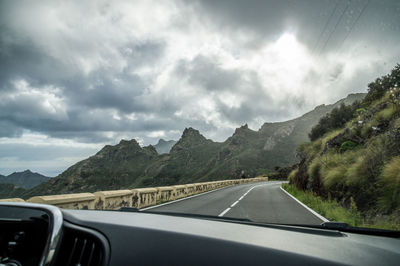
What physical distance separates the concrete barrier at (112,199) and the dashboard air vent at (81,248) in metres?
7.55

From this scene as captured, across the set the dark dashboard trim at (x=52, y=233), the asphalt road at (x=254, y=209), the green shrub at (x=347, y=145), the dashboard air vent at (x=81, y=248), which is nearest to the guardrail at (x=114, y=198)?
the asphalt road at (x=254, y=209)

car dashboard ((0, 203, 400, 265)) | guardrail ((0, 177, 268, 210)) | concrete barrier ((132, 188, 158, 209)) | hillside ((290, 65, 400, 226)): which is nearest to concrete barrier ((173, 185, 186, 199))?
guardrail ((0, 177, 268, 210))

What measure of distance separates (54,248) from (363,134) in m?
16.0

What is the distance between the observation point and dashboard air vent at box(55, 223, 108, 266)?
1225 mm

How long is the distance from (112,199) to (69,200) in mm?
2627

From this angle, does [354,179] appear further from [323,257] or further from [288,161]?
[288,161]

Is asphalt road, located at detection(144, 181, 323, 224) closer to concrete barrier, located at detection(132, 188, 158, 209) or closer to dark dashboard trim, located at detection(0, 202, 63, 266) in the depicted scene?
concrete barrier, located at detection(132, 188, 158, 209)

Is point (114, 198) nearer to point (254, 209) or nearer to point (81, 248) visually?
point (254, 209)

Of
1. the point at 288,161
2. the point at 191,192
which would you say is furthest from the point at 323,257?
the point at 288,161

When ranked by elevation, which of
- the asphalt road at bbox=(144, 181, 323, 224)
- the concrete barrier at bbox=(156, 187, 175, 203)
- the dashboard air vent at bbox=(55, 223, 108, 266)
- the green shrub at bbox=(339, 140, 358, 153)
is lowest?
the asphalt road at bbox=(144, 181, 323, 224)

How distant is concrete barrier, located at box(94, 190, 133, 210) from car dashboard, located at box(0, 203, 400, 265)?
24.0ft

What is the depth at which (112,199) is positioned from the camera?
30.4 ft

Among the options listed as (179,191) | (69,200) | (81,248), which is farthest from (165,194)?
(81,248)

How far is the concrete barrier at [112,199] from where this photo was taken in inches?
330
